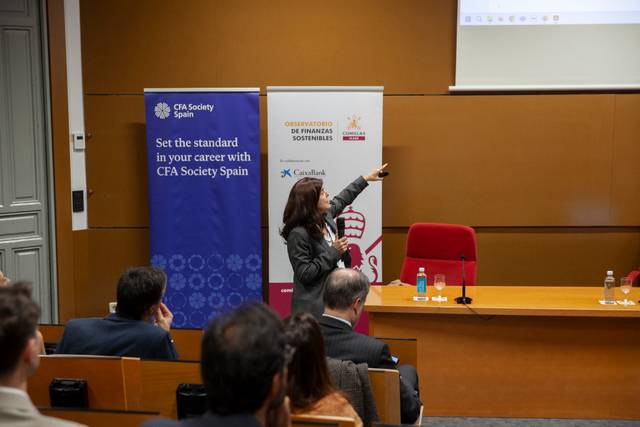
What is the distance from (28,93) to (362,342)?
13.4ft

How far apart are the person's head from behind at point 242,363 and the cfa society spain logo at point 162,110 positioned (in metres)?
4.30

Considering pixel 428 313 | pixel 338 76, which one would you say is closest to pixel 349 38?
pixel 338 76

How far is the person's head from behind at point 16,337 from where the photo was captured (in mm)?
1722

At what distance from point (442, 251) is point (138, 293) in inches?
98.7

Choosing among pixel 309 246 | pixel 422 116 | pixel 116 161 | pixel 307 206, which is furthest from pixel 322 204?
pixel 116 161

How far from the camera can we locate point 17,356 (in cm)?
174

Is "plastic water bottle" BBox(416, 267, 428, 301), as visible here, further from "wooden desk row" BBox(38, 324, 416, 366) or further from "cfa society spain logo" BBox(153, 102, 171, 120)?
"cfa society spain logo" BBox(153, 102, 171, 120)

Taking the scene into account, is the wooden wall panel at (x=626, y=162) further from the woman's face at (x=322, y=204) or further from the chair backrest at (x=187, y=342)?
the chair backrest at (x=187, y=342)

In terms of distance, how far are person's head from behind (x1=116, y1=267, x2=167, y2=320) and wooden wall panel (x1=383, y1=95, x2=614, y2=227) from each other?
341 cm

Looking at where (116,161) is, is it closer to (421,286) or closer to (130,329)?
(421,286)

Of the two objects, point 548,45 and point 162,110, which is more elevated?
point 548,45

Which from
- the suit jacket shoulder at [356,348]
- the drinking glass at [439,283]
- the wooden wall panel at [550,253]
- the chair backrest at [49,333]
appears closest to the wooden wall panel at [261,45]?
the wooden wall panel at [550,253]

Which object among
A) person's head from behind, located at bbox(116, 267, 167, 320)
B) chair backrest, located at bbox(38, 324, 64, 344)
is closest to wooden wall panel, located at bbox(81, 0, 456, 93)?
chair backrest, located at bbox(38, 324, 64, 344)

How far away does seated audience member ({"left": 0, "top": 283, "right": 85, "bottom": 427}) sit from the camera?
1.67 metres
